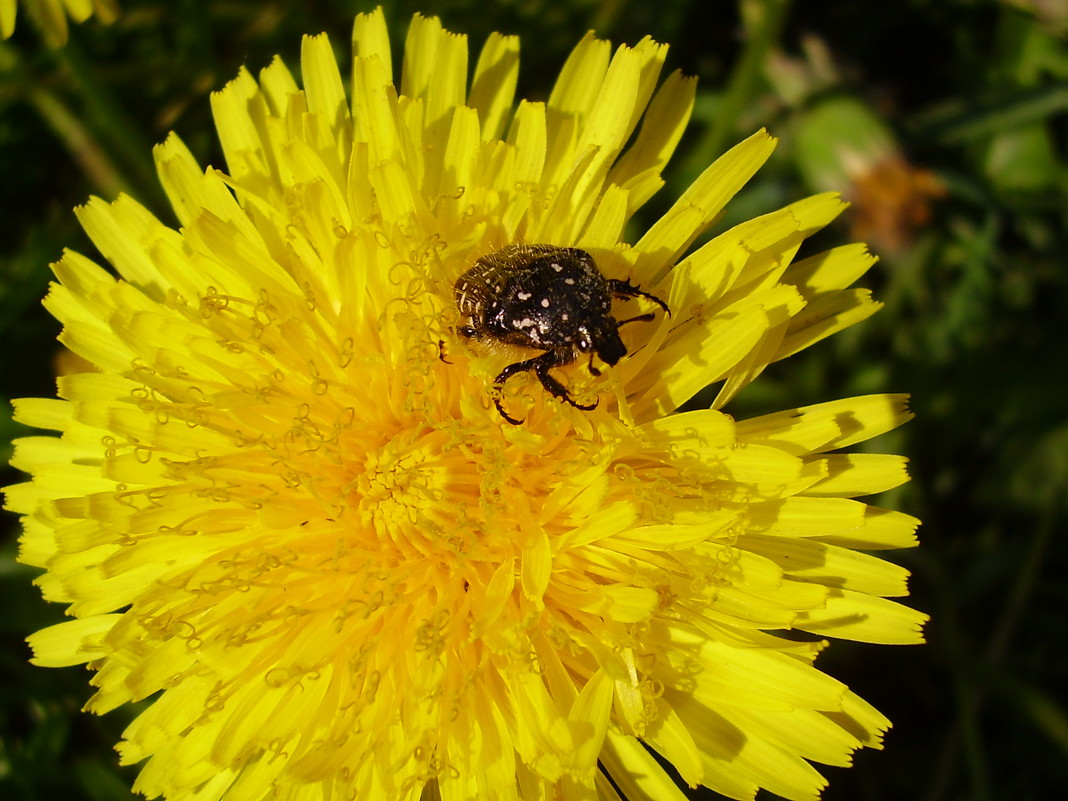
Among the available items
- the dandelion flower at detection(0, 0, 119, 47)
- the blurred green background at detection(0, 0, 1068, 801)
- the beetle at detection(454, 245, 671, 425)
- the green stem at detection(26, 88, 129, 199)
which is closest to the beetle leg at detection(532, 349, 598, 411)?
the beetle at detection(454, 245, 671, 425)

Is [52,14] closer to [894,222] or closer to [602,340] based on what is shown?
[602,340]

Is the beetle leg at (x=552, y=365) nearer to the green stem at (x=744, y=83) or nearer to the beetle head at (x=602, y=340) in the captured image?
the beetle head at (x=602, y=340)

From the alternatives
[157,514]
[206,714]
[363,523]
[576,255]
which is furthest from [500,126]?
[206,714]

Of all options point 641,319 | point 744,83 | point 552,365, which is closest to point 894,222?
point 744,83

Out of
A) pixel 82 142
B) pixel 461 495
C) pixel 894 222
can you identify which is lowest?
pixel 461 495

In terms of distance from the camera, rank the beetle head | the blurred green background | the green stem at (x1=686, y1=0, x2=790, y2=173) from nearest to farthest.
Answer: the beetle head, the green stem at (x1=686, y1=0, x2=790, y2=173), the blurred green background

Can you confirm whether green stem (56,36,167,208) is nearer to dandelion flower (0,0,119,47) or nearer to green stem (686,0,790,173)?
dandelion flower (0,0,119,47)

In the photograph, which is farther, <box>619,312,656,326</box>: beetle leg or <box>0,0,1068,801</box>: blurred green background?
<box>0,0,1068,801</box>: blurred green background
